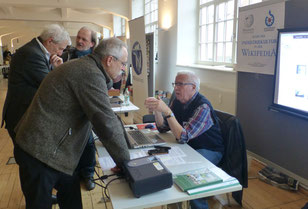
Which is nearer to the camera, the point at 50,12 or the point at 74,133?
the point at 74,133

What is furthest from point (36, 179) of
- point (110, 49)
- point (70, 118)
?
point (110, 49)

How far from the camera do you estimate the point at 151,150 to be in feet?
5.36

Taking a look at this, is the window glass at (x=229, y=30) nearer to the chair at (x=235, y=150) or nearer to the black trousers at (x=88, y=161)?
the chair at (x=235, y=150)

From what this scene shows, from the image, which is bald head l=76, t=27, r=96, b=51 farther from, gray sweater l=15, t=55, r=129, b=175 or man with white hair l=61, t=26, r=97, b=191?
gray sweater l=15, t=55, r=129, b=175

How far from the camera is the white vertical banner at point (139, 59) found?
462cm

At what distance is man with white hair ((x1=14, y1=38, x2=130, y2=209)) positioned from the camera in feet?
4.08

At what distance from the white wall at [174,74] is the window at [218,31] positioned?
0.39 m

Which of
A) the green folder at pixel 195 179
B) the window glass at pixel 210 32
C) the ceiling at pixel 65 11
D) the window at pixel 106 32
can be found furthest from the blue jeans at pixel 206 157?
the window at pixel 106 32

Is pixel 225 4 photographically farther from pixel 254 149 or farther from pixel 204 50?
pixel 254 149

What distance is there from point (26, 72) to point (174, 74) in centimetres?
386

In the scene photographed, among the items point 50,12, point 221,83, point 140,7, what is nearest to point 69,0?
point 140,7

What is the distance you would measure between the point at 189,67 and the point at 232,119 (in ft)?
9.48

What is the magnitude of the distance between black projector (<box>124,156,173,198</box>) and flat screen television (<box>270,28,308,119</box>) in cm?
143

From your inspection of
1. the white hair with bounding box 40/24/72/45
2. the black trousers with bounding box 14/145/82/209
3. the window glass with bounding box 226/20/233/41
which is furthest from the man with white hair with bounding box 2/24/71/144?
the window glass with bounding box 226/20/233/41
